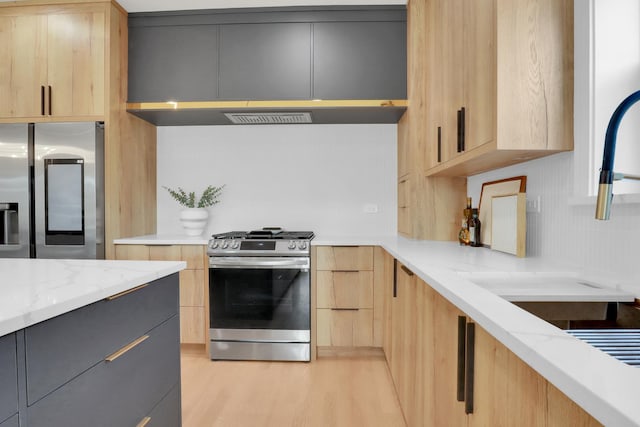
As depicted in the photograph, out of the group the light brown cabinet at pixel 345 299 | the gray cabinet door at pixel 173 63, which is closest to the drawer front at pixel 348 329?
the light brown cabinet at pixel 345 299

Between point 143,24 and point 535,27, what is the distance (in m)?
2.71

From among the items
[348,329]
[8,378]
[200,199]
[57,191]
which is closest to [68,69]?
[57,191]

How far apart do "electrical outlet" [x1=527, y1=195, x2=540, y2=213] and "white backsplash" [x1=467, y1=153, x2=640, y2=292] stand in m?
0.02

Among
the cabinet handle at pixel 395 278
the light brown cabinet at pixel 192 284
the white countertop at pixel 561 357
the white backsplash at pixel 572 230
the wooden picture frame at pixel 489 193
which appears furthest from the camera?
the light brown cabinet at pixel 192 284

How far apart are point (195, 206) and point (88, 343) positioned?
239 cm

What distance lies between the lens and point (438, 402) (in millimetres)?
1227

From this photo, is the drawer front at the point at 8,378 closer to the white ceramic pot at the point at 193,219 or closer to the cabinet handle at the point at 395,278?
the cabinet handle at the point at 395,278

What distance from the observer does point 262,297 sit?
2.63m

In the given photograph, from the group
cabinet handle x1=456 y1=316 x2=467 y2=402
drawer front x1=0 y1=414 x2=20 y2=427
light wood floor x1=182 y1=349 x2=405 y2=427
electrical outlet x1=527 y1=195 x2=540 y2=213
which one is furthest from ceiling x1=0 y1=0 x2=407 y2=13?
drawer front x1=0 y1=414 x2=20 y2=427

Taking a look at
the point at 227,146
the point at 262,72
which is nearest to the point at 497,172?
the point at 262,72

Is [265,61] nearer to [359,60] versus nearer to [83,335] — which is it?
[359,60]

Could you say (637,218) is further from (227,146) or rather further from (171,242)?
(227,146)

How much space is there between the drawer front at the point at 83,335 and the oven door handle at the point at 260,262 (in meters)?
1.32

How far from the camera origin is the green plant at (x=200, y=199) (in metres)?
3.15
